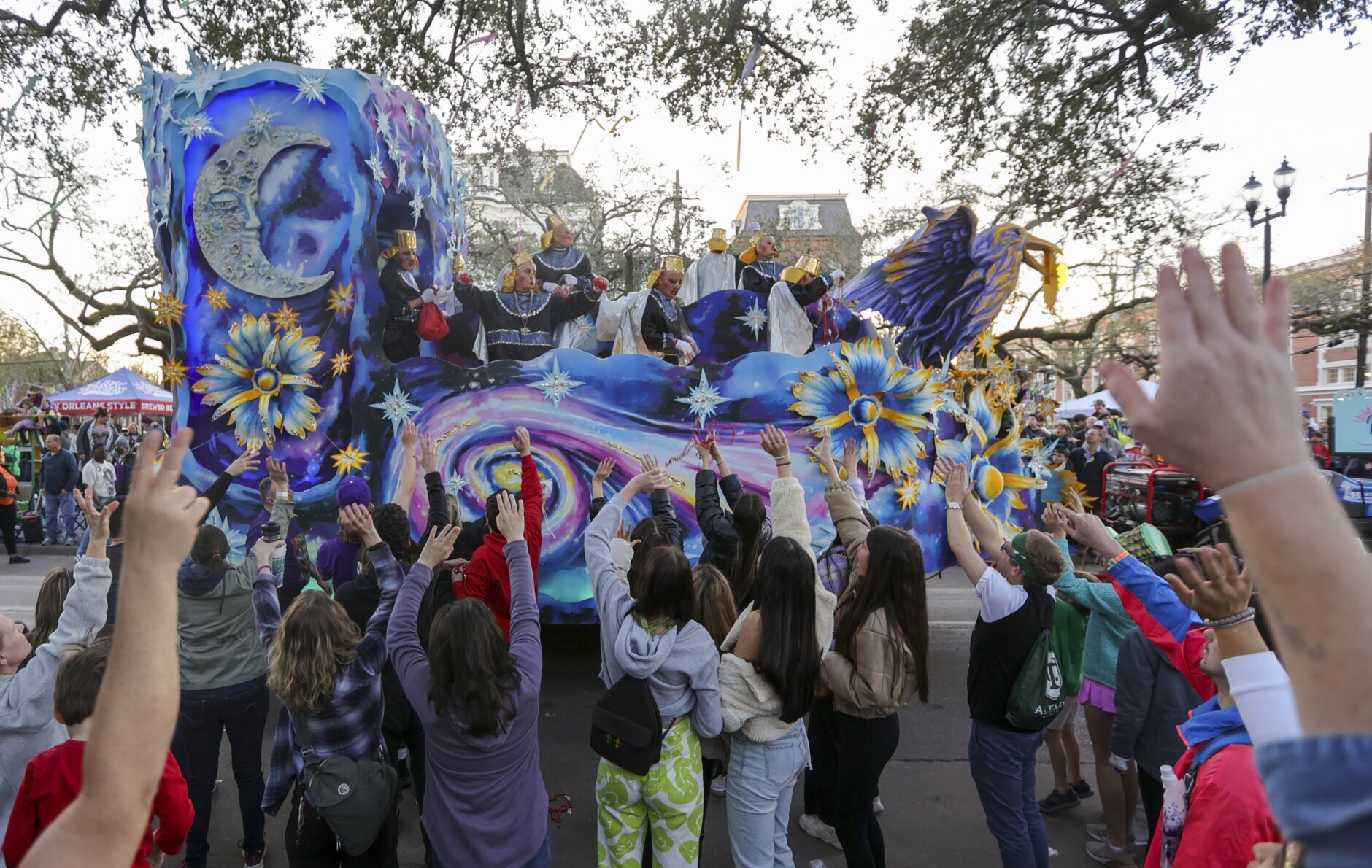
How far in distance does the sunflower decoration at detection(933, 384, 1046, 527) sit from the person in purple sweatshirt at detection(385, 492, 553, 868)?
15.8 feet

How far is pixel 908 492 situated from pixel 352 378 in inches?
179

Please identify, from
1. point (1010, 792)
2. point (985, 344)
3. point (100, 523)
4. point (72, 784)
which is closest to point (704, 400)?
point (985, 344)

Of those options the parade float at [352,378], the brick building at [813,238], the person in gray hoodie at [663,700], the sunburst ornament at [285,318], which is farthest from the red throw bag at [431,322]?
the brick building at [813,238]

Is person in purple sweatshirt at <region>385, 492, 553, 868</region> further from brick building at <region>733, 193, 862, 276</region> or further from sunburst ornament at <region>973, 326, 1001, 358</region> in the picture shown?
brick building at <region>733, 193, 862, 276</region>

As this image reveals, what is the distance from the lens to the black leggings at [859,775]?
3.02m

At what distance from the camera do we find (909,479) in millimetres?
6293

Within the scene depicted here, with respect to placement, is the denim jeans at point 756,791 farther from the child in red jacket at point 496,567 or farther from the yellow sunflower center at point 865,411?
the yellow sunflower center at point 865,411

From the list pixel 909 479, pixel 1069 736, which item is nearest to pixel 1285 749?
pixel 1069 736

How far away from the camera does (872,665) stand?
294cm

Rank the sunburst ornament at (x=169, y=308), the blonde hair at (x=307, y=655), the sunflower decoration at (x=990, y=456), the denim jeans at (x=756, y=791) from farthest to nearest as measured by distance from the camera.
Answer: the sunflower decoration at (x=990, y=456) < the sunburst ornament at (x=169, y=308) < the denim jeans at (x=756, y=791) < the blonde hair at (x=307, y=655)

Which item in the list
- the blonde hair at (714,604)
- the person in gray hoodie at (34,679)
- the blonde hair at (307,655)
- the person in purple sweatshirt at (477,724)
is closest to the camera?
the person in gray hoodie at (34,679)

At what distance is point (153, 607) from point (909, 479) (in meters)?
5.77

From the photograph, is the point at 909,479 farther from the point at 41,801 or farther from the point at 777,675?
the point at 41,801

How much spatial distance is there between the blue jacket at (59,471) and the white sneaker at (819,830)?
38.0ft
